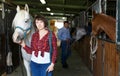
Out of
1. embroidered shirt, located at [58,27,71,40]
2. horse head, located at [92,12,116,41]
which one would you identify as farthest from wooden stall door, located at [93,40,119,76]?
embroidered shirt, located at [58,27,71,40]

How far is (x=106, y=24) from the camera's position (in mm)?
4703

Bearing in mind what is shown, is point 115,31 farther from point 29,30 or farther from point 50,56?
point 29,30

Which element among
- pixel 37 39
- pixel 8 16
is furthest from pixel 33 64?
pixel 8 16

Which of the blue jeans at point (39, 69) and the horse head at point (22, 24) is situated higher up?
the horse head at point (22, 24)

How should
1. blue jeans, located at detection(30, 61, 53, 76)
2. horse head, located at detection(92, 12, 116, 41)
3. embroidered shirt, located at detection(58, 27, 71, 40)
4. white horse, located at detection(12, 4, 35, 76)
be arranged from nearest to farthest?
blue jeans, located at detection(30, 61, 53, 76) < horse head, located at detection(92, 12, 116, 41) < white horse, located at detection(12, 4, 35, 76) < embroidered shirt, located at detection(58, 27, 71, 40)

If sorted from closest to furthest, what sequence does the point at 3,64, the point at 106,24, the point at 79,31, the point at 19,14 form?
the point at 106,24 < the point at 19,14 < the point at 3,64 < the point at 79,31

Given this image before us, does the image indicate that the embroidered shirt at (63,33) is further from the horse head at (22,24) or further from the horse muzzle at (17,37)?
the horse muzzle at (17,37)

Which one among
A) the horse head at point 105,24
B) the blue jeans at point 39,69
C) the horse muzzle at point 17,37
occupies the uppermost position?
the horse head at point 105,24

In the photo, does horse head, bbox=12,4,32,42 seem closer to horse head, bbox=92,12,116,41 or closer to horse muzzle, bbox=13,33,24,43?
horse muzzle, bbox=13,33,24,43

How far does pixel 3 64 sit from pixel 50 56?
10.6 ft

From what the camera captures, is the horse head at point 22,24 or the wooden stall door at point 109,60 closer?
the wooden stall door at point 109,60

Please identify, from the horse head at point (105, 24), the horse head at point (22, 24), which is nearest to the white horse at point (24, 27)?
the horse head at point (22, 24)

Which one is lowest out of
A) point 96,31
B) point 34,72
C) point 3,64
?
point 3,64

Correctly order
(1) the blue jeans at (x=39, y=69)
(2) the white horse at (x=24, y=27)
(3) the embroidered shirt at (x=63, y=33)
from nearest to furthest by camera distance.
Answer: (1) the blue jeans at (x=39, y=69) < (2) the white horse at (x=24, y=27) < (3) the embroidered shirt at (x=63, y=33)
